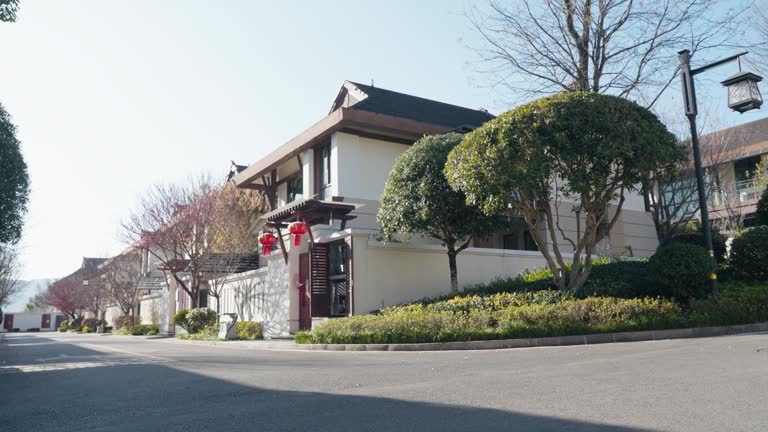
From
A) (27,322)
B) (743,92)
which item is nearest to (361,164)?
(743,92)

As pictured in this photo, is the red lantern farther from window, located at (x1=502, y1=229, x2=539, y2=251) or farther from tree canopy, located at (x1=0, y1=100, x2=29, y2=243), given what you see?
window, located at (x1=502, y1=229, x2=539, y2=251)

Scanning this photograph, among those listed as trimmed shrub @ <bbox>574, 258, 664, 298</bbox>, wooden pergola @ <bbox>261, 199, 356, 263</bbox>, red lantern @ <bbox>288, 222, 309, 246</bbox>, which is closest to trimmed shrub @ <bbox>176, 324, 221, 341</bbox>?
wooden pergola @ <bbox>261, 199, 356, 263</bbox>

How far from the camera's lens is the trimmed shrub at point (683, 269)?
12758mm

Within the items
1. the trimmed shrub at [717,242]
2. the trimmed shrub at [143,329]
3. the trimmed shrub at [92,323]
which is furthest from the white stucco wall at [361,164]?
the trimmed shrub at [92,323]

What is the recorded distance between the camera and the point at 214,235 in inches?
1062

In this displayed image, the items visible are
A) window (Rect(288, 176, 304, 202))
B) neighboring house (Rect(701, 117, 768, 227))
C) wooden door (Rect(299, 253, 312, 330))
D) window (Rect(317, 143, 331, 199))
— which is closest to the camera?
wooden door (Rect(299, 253, 312, 330))

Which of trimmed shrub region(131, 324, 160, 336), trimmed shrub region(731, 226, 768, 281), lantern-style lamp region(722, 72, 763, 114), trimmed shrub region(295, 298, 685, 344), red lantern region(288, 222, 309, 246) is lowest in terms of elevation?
trimmed shrub region(131, 324, 160, 336)

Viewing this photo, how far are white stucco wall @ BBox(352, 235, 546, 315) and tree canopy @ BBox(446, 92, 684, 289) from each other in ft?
17.3

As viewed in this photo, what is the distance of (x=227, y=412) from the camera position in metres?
5.68

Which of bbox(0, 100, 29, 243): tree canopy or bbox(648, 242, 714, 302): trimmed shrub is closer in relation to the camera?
bbox(648, 242, 714, 302): trimmed shrub

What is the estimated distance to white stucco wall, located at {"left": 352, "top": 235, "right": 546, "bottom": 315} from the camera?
18.3 meters

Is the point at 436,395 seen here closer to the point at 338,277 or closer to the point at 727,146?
the point at 338,277

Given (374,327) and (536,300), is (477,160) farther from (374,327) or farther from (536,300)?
(374,327)

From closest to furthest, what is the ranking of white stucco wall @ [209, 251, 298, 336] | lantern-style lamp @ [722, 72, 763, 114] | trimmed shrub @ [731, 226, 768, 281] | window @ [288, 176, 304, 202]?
lantern-style lamp @ [722, 72, 763, 114] → trimmed shrub @ [731, 226, 768, 281] → white stucco wall @ [209, 251, 298, 336] → window @ [288, 176, 304, 202]
